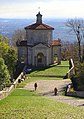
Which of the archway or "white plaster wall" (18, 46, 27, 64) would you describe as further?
"white plaster wall" (18, 46, 27, 64)

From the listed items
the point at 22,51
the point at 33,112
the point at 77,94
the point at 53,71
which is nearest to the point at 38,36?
the point at 22,51

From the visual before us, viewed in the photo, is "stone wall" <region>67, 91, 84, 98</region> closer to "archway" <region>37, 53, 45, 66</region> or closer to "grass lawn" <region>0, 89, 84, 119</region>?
"grass lawn" <region>0, 89, 84, 119</region>

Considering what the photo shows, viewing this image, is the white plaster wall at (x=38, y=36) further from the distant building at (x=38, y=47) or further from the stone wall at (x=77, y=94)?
the stone wall at (x=77, y=94)

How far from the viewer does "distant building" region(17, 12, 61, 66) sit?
2532 inches

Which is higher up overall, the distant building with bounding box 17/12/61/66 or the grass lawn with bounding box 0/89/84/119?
the distant building with bounding box 17/12/61/66

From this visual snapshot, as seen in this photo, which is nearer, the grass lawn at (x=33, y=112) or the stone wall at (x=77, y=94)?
the grass lawn at (x=33, y=112)

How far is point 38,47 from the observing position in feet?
210

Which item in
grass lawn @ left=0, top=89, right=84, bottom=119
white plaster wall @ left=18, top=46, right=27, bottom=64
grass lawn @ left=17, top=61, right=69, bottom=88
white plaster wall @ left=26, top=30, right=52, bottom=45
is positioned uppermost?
white plaster wall @ left=26, top=30, right=52, bottom=45

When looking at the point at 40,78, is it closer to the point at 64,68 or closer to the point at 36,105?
the point at 64,68

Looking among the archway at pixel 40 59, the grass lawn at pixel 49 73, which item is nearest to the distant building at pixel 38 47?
the archway at pixel 40 59

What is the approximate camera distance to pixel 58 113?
75.2 feet

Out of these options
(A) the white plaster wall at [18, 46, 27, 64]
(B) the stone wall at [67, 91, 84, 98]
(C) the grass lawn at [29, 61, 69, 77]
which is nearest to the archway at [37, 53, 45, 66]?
(C) the grass lawn at [29, 61, 69, 77]

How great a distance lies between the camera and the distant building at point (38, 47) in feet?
211

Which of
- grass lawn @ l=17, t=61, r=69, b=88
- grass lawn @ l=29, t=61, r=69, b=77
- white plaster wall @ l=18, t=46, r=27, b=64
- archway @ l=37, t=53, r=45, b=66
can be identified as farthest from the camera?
white plaster wall @ l=18, t=46, r=27, b=64
